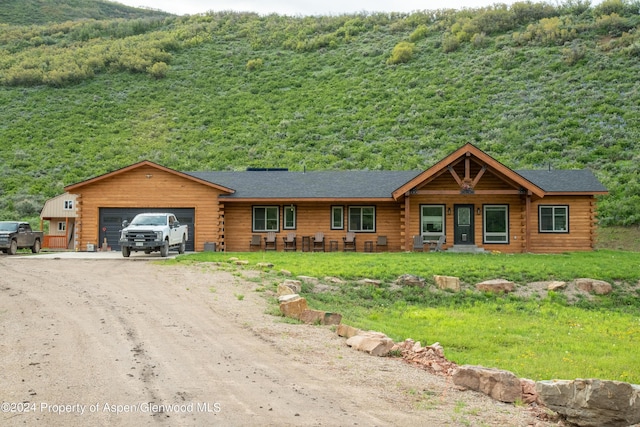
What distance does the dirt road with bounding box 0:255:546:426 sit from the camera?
6719 mm

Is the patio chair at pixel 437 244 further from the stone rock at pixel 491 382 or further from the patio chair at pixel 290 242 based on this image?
the stone rock at pixel 491 382

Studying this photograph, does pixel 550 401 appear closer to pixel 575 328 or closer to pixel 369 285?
pixel 575 328

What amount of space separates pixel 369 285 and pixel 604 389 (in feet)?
34.2

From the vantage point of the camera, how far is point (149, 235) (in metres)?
23.5

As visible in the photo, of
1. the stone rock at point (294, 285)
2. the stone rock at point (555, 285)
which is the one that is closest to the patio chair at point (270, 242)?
the stone rock at point (294, 285)

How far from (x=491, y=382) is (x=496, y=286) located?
32.3ft

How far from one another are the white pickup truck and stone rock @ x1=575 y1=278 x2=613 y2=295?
14395 mm

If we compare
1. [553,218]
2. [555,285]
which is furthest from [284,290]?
[553,218]

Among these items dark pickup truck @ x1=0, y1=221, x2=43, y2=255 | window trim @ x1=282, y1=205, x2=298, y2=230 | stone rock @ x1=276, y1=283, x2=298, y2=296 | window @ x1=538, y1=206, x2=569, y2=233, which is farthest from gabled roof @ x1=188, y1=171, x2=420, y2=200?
stone rock @ x1=276, y1=283, x2=298, y2=296

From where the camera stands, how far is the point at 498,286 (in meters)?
17.5

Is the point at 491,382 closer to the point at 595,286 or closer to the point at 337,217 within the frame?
the point at 595,286

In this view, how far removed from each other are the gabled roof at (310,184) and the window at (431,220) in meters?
1.79

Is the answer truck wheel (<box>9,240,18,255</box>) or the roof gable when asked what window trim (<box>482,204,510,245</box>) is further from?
truck wheel (<box>9,240,18,255</box>)

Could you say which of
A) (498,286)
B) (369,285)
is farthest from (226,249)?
(498,286)
